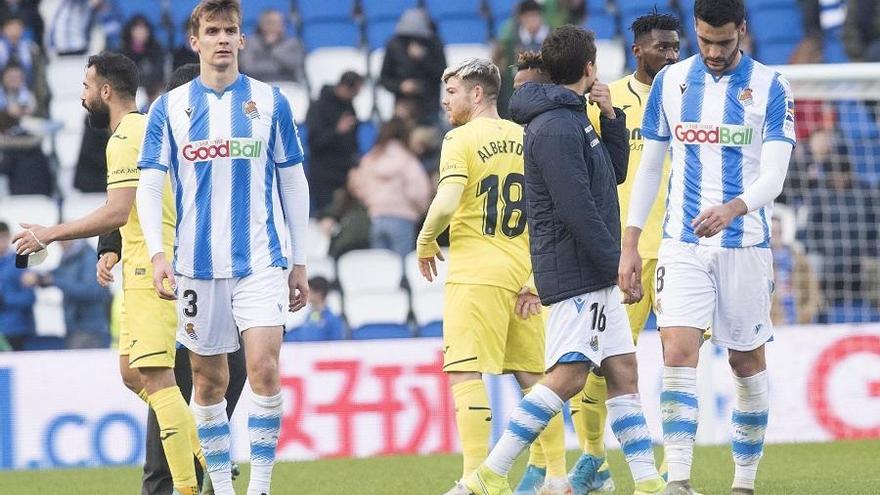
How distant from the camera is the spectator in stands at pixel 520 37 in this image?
1596cm

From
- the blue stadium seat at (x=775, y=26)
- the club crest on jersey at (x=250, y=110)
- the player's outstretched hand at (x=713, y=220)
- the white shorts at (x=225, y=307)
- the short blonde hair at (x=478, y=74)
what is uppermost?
the blue stadium seat at (x=775, y=26)

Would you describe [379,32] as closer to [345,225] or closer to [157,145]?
[345,225]

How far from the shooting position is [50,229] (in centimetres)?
731

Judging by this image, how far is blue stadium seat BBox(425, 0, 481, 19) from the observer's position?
697 inches

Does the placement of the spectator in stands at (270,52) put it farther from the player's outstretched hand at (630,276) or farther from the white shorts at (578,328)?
the player's outstretched hand at (630,276)

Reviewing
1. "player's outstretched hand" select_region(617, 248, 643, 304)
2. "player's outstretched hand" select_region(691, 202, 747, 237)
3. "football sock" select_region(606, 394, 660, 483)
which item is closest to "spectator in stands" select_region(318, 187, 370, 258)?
"football sock" select_region(606, 394, 660, 483)

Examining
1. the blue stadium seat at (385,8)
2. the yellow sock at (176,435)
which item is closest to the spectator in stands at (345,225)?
the blue stadium seat at (385,8)

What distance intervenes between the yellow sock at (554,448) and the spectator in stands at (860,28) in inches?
401

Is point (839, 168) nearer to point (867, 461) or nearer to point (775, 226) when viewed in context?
point (775, 226)

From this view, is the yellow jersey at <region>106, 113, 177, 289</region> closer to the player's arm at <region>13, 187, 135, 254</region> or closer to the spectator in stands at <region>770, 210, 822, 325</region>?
the player's arm at <region>13, 187, 135, 254</region>

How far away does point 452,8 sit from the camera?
17781mm

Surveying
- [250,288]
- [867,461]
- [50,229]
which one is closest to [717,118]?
[250,288]

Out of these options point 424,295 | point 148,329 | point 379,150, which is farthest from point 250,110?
point 379,150

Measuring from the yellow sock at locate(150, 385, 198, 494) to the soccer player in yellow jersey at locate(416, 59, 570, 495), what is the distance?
1.33 meters
